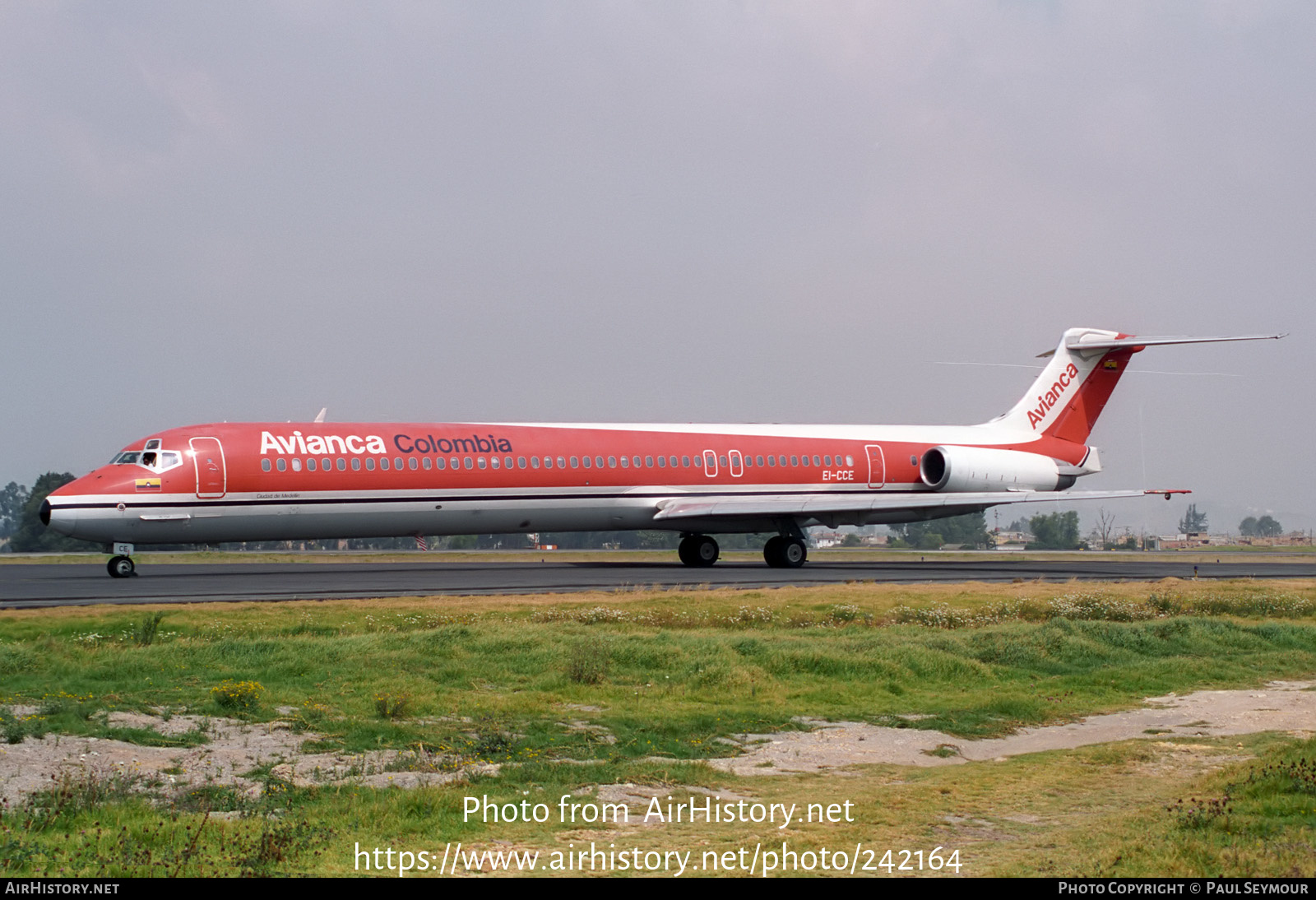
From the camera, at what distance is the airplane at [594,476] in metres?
30.5

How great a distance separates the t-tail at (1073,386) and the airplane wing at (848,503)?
391 centimetres

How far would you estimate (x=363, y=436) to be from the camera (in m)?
33.1

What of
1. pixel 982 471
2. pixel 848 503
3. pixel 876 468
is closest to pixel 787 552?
pixel 848 503

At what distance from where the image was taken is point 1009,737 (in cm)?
1359

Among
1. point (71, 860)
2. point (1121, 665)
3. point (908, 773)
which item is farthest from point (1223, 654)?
point (71, 860)

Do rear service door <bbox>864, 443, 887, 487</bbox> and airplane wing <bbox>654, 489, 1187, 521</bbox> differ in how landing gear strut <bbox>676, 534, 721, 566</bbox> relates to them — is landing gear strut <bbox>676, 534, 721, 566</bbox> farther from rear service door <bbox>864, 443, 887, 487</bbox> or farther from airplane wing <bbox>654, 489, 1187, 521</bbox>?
rear service door <bbox>864, 443, 887, 487</bbox>

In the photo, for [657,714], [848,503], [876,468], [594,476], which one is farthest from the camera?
[876,468]

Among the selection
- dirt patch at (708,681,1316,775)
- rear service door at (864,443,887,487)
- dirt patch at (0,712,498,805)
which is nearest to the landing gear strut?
rear service door at (864,443,887,487)

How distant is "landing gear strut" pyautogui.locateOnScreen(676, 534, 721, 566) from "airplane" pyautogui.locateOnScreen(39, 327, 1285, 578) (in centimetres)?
7

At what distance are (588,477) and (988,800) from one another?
27.4 metres

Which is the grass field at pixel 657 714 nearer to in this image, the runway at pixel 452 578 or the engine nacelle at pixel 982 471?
the runway at pixel 452 578

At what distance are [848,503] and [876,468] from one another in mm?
3622

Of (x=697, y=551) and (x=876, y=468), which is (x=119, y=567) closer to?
(x=697, y=551)

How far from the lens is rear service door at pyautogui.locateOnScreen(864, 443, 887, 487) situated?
42312mm
